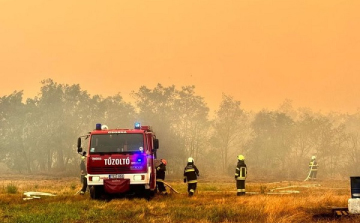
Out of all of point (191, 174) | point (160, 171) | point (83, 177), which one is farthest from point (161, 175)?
point (83, 177)

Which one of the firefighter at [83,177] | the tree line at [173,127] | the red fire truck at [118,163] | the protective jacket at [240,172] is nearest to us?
the red fire truck at [118,163]

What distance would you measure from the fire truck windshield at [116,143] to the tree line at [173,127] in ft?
123

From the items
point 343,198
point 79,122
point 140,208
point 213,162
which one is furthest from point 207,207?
point 79,122

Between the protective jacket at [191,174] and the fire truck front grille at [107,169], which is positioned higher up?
the fire truck front grille at [107,169]

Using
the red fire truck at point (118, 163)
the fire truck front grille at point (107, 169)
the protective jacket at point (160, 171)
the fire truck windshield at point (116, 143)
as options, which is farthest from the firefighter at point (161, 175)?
the fire truck front grille at point (107, 169)

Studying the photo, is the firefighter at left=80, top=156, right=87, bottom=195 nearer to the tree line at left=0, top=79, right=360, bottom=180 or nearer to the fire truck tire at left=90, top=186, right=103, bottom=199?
the fire truck tire at left=90, top=186, right=103, bottom=199

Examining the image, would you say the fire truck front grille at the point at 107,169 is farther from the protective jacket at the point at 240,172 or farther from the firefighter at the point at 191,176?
the protective jacket at the point at 240,172

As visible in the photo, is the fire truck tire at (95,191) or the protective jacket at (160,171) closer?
the fire truck tire at (95,191)

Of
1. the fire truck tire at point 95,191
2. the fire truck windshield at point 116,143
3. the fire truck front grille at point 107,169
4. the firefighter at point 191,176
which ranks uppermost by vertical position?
the fire truck windshield at point 116,143

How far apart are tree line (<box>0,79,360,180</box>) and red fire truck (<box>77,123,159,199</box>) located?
3752 cm

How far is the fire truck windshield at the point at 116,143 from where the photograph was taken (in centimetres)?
1680

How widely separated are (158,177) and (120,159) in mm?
3254

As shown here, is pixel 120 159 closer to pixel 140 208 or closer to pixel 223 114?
pixel 140 208

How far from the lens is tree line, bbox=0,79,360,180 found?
57.7 metres
